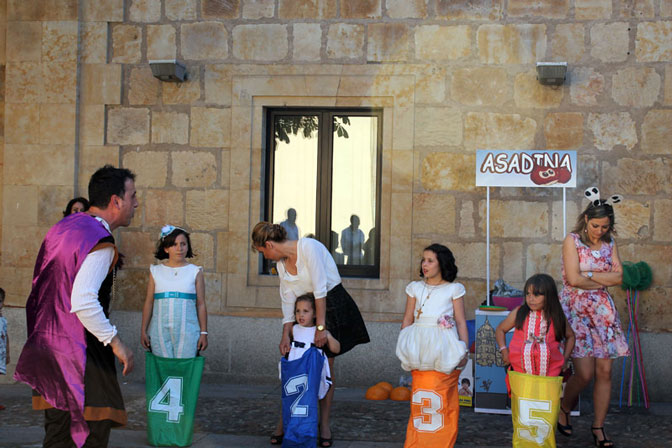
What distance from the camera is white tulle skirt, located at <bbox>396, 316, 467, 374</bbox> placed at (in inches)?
186

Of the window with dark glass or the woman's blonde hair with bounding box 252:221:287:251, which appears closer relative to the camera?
the woman's blonde hair with bounding box 252:221:287:251

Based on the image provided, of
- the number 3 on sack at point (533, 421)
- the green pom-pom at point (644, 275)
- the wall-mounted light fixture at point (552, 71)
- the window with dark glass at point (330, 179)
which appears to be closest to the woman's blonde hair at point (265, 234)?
the number 3 on sack at point (533, 421)

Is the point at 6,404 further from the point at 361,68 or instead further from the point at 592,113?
the point at 592,113

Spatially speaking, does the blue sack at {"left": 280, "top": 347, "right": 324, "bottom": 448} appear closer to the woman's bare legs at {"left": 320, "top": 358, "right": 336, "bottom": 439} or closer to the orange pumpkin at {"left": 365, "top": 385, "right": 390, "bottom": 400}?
the woman's bare legs at {"left": 320, "top": 358, "right": 336, "bottom": 439}

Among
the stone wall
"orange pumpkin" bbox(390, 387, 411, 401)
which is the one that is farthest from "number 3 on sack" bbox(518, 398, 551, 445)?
the stone wall

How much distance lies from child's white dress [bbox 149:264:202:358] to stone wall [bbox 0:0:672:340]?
2312 millimetres

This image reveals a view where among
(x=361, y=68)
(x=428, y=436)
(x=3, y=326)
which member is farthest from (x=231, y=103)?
(x=428, y=436)

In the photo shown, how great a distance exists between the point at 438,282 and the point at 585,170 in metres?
3.09

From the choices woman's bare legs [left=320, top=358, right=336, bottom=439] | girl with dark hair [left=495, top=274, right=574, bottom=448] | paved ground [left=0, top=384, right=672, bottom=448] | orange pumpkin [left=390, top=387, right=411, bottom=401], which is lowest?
paved ground [left=0, top=384, right=672, bottom=448]

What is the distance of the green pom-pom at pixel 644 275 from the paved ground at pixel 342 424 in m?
1.12

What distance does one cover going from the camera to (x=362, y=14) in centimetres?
772

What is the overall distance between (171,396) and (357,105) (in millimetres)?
3800

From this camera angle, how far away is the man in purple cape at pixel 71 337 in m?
3.32

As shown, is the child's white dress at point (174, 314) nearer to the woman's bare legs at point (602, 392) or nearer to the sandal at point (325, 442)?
the sandal at point (325, 442)
